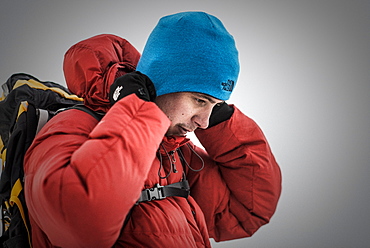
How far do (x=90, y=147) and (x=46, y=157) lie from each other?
114 millimetres

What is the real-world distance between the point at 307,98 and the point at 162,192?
122cm

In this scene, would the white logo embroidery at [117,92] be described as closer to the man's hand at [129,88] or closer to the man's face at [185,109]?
the man's hand at [129,88]

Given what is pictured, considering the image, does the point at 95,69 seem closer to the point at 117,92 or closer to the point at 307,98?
the point at 117,92

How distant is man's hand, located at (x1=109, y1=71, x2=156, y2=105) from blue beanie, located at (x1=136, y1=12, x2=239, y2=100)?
2.9 inches

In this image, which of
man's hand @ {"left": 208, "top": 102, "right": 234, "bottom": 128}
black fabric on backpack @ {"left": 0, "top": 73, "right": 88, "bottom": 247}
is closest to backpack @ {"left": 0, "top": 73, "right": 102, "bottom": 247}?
black fabric on backpack @ {"left": 0, "top": 73, "right": 88, "bottom": 247}

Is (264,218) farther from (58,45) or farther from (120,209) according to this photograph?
(58,45)

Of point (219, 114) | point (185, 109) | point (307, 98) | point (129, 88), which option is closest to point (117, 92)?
point (129, 88)

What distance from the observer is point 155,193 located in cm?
91

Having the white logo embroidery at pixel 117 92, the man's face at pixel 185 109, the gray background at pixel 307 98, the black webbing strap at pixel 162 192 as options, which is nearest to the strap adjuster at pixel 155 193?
the black webbing strap at pixel 162 192

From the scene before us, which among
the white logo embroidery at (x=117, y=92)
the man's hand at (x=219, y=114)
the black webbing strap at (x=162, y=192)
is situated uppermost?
the white logo embroidery at (x=117, y=92)

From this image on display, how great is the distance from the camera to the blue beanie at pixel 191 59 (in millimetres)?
905

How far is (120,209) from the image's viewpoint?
64 cm

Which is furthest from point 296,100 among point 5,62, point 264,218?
point 5,62

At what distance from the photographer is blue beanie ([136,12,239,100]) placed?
905 millimetres
